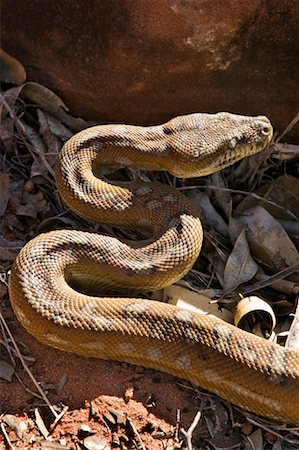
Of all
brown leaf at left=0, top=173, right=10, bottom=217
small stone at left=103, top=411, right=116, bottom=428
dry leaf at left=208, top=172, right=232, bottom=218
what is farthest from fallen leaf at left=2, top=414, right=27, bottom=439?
dry leaf at left=208, top=172, right=232, bottom=218

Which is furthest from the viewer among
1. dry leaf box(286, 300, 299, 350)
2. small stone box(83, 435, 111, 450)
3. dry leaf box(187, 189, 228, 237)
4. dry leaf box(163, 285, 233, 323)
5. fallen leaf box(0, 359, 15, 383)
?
dry leaf box(187, 189, 228, 237)

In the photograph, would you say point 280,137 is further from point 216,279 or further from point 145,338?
point 145,338

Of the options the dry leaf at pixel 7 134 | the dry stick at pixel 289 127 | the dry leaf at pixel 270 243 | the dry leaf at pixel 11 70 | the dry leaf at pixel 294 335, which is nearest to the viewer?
the dry leaf at pixel 294 335

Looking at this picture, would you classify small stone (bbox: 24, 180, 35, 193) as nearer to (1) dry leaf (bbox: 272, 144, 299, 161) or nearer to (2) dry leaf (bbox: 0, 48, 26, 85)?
(2) dry leaf (bbox: 0, 48, 26, 85)

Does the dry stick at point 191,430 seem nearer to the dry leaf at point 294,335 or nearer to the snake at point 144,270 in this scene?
the snake at point 144,270

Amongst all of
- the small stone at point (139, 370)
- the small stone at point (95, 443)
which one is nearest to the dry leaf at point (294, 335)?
the small stone at point (139, 370)

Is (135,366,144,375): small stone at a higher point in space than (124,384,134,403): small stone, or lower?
higher

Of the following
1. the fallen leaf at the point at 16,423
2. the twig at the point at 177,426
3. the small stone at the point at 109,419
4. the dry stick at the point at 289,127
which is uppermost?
the dry stick at the point at 289,127

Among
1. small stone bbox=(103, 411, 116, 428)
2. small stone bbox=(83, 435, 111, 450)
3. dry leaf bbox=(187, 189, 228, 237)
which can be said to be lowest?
small stone bbox=(83, 435, 111, 450)
